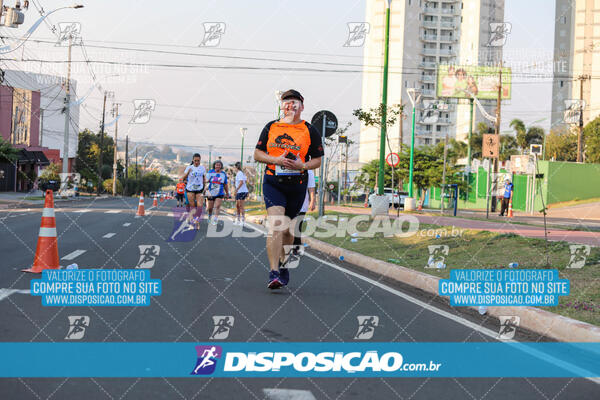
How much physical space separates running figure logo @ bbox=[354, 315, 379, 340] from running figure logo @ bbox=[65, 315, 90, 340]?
204cm

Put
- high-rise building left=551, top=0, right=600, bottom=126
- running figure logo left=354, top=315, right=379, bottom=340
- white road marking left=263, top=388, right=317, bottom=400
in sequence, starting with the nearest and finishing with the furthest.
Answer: white road marking left=263, top=388, right=317, bottom=400 → running figure logo left=354, top=315, right=379, bottom=340 → high-rise building left=551, top=0, right=600, bottom=126

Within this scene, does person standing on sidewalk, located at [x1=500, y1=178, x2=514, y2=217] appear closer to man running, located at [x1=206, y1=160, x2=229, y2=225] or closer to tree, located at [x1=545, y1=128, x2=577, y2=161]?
man running, located at [x1=206, y1=160, x2=229, y2=225]

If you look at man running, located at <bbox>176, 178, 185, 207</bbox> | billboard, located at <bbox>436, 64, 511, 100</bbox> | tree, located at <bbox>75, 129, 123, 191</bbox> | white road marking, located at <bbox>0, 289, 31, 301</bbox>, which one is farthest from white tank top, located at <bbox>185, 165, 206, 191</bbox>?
billboard, located at <bbox>436, 64, 511, 100</bbox>

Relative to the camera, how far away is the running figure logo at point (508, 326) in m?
5.72

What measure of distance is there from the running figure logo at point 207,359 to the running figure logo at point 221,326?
317mm

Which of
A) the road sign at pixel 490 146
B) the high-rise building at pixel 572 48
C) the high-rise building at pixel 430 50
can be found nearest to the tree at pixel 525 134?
the high-rise building at pixel 430 50

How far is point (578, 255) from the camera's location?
366 inches

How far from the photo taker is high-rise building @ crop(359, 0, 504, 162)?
11425cm

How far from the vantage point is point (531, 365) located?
4695 millimetres

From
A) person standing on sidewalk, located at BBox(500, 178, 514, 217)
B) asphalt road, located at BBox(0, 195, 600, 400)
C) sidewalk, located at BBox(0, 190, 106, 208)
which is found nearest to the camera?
asphalt road, located at BBox(0, 195, 600, 400)

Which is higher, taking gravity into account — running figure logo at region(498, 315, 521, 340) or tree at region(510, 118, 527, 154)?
tree at region(510, 118, 527, 154)

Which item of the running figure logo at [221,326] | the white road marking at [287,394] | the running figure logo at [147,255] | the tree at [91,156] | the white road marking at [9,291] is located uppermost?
the tree at [91,156]

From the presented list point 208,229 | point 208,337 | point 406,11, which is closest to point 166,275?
point 208,337

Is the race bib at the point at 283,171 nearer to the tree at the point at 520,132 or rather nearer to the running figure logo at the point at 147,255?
the running figure logo at the point at 147,255
